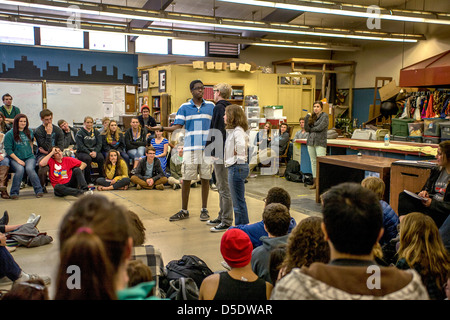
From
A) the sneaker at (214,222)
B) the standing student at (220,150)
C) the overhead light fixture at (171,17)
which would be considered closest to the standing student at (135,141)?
the overhead light fixture at (171,17)

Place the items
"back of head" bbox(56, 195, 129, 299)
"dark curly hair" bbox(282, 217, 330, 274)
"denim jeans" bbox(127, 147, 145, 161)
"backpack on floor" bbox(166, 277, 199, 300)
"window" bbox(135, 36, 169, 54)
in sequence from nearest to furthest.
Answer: "back of head" bbox(56, 195, 129, 299)
"dark curly hair" bbox(282, 217, 330, 274)
"backpack on floor" bbox(166, 277, 199, 300)
"denim jeans" bbox(127, 147, 145, 161)
"window" bbox(135, 36, 169, 54)

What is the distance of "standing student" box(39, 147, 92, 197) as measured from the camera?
6.59 meters

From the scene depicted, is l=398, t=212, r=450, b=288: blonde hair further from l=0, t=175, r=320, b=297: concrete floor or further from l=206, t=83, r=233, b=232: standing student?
l=206, t=83, r=233, b=232: standing student

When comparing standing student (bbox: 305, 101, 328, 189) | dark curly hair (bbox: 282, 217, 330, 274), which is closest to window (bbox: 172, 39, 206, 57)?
standing student (bbox: 305, 101, 328, 189)

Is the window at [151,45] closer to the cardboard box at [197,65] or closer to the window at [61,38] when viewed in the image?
the window at [61,38]

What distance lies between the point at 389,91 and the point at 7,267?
11.6 m

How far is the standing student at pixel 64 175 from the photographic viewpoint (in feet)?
21.6

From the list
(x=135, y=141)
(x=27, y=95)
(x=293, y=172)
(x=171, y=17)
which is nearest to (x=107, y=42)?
(x=27, y=95)

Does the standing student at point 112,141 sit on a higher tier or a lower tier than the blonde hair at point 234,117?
lower

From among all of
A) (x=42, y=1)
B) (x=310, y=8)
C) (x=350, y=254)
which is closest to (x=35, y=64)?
(x=42, y=1)

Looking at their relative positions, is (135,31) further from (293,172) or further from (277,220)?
(277,220)

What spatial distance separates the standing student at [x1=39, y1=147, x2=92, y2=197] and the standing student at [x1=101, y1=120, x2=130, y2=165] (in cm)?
131

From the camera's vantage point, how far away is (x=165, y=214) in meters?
5.63

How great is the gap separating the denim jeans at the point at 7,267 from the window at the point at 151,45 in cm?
1085
